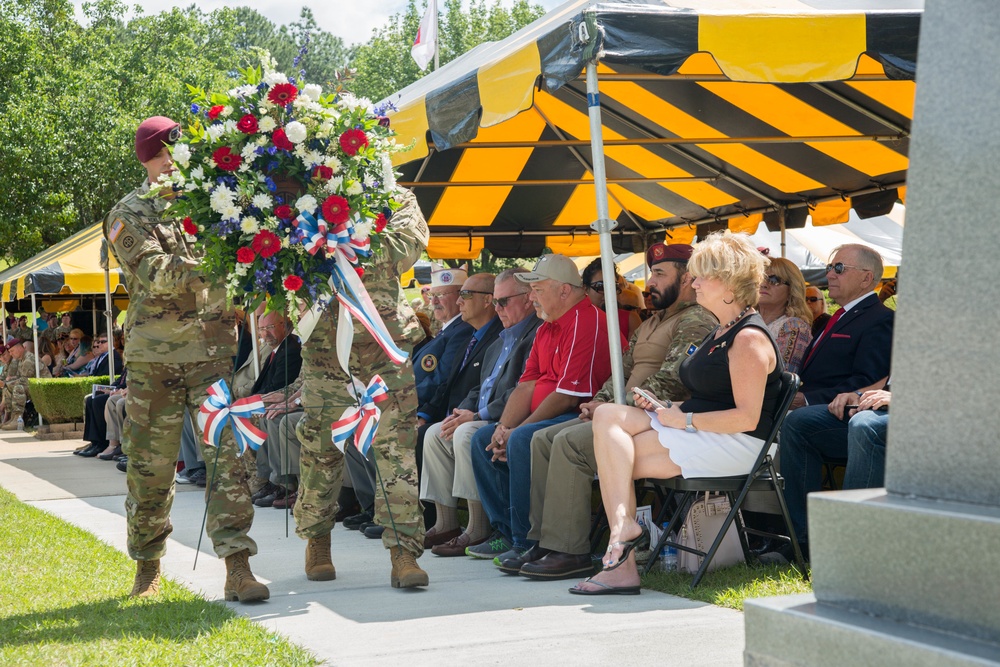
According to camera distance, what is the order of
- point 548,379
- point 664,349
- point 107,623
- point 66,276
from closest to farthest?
point 107,623
point 664,349
point 548,379
point 66,276

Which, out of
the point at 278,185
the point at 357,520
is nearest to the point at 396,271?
the point at 278,185

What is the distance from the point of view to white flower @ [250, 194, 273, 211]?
4.76 metres

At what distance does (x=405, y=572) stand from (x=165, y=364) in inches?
60.4

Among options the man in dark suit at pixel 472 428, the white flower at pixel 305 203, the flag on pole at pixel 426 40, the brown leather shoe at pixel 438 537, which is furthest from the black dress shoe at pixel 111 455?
the white flower at pixel 305 203

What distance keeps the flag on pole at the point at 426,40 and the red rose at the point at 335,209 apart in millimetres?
15485

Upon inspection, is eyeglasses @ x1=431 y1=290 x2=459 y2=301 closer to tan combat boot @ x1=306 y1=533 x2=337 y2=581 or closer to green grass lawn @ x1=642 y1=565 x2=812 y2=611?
tan combat boot @ x1=306 y1=533 x2=337 y2=581

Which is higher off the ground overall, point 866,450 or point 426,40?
point 426,40

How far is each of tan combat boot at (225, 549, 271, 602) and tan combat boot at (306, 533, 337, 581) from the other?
0.56 metres

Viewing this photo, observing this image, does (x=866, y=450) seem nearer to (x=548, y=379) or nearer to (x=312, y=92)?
(x=548, y=379)

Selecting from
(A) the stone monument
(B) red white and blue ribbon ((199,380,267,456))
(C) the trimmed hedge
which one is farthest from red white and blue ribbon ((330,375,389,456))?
(C) the trimmed hedge

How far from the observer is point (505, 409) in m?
6.41

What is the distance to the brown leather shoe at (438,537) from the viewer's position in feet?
22.2

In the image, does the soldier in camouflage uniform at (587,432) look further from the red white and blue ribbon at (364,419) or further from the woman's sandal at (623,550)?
the red white and blue ribbon at (364,419)

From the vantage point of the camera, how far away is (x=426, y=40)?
20797 mm
